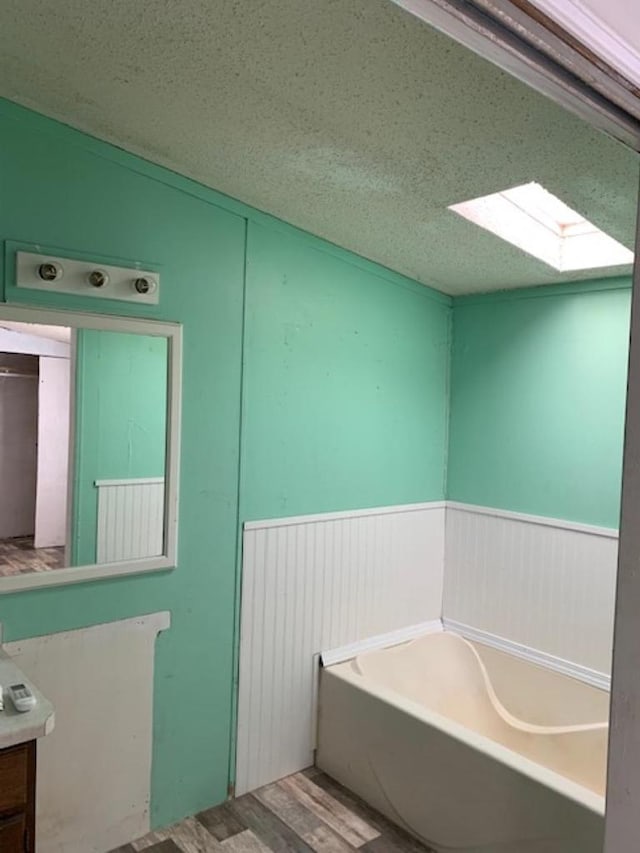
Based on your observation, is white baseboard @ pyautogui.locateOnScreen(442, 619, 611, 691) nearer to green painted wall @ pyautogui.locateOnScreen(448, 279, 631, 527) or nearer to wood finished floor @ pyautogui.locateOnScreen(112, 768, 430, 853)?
green painted wall @ pyautogui.locateOnScreen(448, 279, 631, 527)

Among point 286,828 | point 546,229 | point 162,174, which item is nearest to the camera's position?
point 162,174

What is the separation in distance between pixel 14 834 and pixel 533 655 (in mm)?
2324

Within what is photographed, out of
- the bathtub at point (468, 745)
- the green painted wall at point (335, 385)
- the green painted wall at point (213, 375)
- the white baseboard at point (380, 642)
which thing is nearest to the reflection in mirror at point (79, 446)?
the green painted wall at point (213, 375)

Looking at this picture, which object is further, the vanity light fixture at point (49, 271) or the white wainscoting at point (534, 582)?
the white wainscoting at point (534, 582)

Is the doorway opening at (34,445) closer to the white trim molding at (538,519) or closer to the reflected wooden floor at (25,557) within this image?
the reflected wooden floor at (25,557)

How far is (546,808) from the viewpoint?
2033mm

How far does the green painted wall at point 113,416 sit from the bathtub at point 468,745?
4.19 ft

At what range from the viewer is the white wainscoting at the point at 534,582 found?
9.21 feet

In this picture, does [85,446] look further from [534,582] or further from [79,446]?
[534,582]

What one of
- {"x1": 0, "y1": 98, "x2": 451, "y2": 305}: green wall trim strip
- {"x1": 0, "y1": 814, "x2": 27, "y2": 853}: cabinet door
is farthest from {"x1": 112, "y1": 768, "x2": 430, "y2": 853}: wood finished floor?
{"x1": 0, "y1": 98, "x2": 451, "y2": 305}: green wall trim strip

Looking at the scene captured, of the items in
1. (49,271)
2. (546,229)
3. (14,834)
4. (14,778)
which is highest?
(546,229)

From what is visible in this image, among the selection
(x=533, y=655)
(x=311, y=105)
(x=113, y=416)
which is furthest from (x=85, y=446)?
(x=533, y=655)

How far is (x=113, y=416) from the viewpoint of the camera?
231 cm

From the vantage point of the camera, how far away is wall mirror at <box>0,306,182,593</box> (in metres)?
2.13
